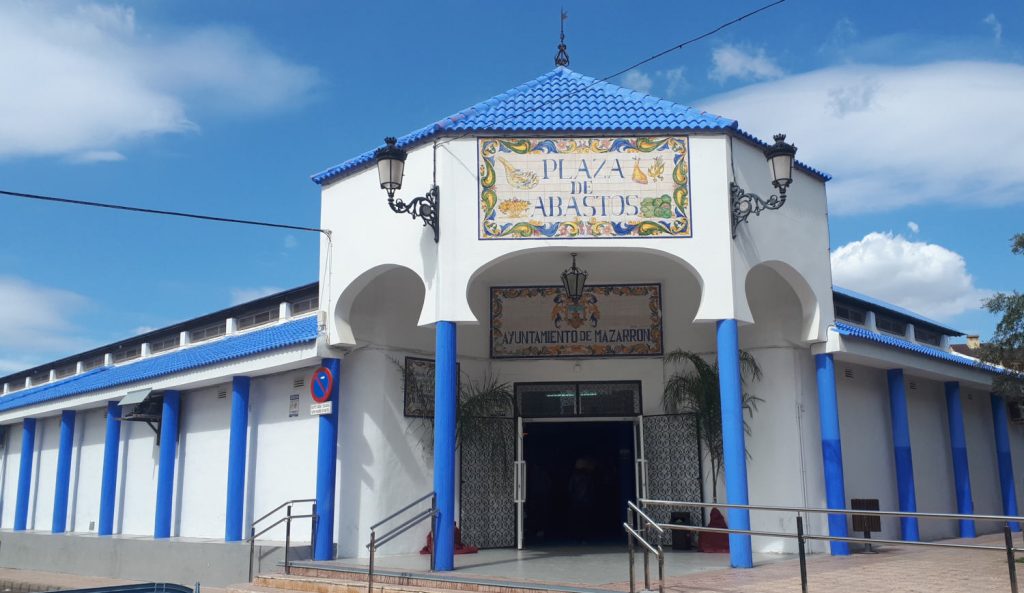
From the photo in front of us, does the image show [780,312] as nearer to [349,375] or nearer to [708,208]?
[708,208]

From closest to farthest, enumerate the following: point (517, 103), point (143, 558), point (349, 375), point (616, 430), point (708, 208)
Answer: point (708, 208) → point (517, 103) → point (349, 375) → point (143, 558) → point (616, 430)

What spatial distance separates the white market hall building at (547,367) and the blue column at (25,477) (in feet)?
12.4

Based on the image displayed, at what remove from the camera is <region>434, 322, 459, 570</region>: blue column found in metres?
10.7

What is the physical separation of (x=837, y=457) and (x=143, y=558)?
38.1 feet

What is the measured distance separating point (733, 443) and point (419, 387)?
206 inches

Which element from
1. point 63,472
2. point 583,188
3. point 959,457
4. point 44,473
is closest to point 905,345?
point 959,457

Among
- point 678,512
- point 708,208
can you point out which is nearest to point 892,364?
point 678,512

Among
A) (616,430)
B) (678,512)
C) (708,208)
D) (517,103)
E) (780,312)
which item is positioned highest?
(517,103)

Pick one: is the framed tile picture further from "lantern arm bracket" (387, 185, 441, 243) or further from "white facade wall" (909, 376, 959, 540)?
"white facade wall" (909, 376, 959, 540)

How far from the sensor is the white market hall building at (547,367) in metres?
11.5

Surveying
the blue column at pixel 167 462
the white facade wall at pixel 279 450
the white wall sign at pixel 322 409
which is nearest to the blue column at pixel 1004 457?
the white facade wall at pixel 279 450

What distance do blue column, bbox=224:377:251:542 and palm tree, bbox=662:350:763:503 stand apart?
6.91 meters

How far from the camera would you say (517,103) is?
12.5 meters

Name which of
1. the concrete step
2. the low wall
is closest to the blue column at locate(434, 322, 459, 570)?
the concrete step
